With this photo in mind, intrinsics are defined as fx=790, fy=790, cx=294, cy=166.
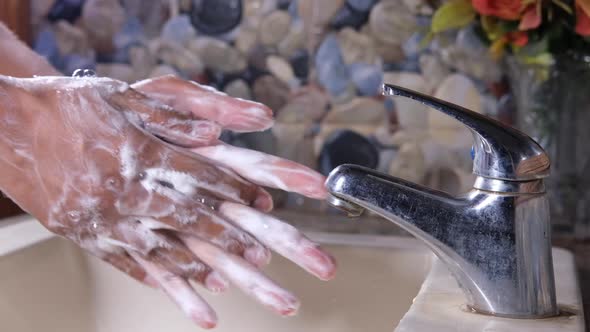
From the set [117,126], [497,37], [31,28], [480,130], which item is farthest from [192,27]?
[480,130]

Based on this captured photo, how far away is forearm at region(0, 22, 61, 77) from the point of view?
712 millimetres

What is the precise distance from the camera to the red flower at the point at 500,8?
0.81 meters

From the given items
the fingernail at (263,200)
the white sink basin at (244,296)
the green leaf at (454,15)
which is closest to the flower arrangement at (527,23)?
the green leaf at (454,15)

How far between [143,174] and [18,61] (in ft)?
0.82

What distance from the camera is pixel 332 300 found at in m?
0.74

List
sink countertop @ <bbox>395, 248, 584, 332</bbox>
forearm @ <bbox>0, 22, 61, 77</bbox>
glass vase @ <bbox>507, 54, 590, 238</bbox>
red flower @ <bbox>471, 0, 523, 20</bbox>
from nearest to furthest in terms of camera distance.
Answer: sink countertop @ <bbox>395, 248, 584, 332</bbox> → forearm @ <bbox>0, 22, 61, 77</bbox> → red flower @ <bbox>471, 0, 523, 20</bbox> → glass vase @ <bbox>507, 54, 590, 238</bbox>

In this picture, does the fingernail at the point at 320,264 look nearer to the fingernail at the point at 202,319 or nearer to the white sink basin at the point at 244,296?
the fingernail at the point at 202,319

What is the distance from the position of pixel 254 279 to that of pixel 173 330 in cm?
28

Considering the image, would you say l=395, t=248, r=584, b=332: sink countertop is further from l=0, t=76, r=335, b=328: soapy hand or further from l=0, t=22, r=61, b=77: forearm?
l=0, t=22, r=61, b=77: forearm

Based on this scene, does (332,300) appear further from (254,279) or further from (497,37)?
(497,37)

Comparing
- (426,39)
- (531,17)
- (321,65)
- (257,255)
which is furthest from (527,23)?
(257,255)

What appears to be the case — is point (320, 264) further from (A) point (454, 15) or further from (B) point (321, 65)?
(B) point (321, 65)

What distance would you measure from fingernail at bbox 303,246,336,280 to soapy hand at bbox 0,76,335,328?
1.7 inches

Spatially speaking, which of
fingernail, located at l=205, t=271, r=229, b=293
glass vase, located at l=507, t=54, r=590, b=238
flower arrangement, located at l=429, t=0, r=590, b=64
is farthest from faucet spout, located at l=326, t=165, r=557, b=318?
glass vase, located at l=507, t=54, r=590, b=238
